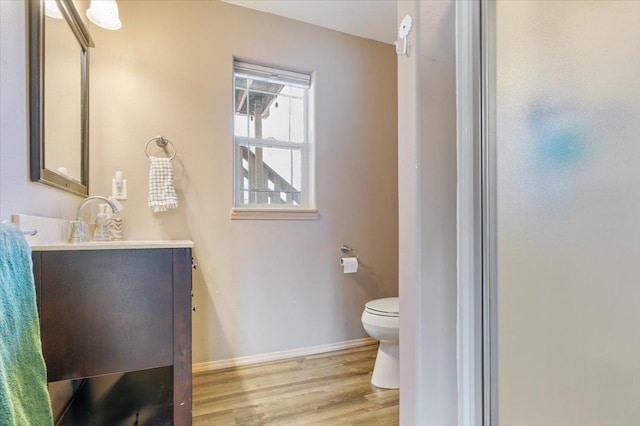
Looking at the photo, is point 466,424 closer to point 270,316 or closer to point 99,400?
point 270,316

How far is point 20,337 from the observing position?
0.67 metres

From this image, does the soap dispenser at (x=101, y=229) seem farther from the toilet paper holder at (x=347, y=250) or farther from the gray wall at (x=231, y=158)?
the toilet paper holder at (x=347, y=250)

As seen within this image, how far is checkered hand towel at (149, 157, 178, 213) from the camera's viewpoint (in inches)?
75.0

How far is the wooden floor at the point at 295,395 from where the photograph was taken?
1.52 meters

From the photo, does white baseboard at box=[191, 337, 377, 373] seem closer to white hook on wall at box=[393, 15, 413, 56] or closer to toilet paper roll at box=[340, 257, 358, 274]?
toilet paper roll at box=[340, 257, 358, 274]

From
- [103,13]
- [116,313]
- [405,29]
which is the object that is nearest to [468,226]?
[405,29]

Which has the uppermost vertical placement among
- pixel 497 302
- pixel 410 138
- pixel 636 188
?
pixel 410 138

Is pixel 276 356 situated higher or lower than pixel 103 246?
lower

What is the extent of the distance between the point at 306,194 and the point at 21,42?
170cm

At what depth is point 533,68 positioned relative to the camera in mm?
859

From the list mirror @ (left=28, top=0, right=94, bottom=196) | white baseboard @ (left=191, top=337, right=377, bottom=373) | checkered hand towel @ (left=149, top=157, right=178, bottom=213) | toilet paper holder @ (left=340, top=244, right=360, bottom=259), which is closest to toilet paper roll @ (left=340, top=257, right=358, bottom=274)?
toilet paper holder @ (left=340, top=244, right=360, bottom=259)

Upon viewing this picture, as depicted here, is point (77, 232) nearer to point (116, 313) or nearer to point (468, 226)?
point (116, 313)

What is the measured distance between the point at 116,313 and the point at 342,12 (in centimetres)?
229

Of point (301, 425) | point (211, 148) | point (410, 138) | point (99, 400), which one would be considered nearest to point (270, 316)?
point (301, 425)
